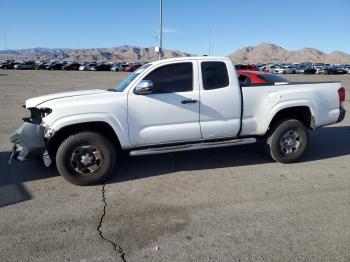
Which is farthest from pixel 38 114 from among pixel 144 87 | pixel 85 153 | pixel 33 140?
pixel 144 87

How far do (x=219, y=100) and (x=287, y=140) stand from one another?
1560mm

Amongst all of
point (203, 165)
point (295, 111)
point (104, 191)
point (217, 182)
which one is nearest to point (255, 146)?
point (295, 111)

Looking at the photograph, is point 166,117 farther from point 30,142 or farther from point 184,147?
point 30,142

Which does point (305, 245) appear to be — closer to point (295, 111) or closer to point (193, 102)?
point (193, 102)

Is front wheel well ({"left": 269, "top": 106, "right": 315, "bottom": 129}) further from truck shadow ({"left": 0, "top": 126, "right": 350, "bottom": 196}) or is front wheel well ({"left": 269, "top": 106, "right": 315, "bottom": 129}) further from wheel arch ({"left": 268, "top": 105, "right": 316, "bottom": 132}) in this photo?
truck shadow ({"left": 0, "top": 126, "right": 350, "bottom": 196})

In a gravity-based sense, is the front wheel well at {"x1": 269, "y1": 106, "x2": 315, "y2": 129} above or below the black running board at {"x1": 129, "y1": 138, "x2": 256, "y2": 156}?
above

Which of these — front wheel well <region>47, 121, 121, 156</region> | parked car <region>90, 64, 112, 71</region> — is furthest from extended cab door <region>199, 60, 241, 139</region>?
parked car <region>90, 64, 112, 71</region>

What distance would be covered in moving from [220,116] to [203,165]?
974 mm

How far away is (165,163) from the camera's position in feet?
21.5

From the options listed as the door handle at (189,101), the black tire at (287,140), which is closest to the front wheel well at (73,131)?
the door handle at (189,101)

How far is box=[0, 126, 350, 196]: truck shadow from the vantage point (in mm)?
5535

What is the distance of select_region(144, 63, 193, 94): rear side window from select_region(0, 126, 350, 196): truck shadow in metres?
1.38

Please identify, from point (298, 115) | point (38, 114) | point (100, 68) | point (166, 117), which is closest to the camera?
point (38, 114)

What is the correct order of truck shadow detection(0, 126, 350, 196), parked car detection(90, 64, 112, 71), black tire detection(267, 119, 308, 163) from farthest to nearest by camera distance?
parked car detection(90, 64, 112, 71), black tire detection(267, 119, 308, 163), truck shadow detection(0, 126, 350, 196)
